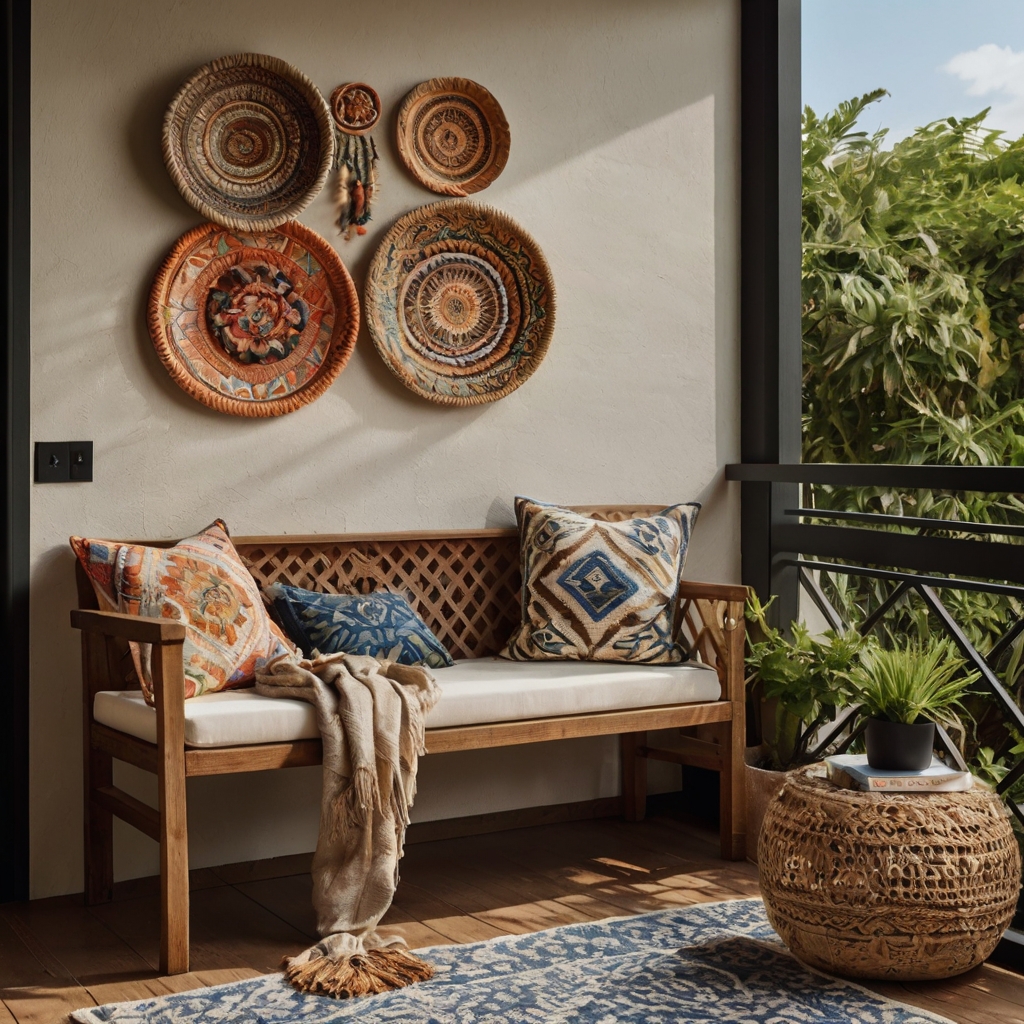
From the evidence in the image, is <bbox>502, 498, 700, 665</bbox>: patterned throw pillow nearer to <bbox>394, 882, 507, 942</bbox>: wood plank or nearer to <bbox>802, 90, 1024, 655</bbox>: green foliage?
<bbox>394, 882, 507, 942</bbox>: wood plank

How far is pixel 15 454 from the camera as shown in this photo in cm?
316

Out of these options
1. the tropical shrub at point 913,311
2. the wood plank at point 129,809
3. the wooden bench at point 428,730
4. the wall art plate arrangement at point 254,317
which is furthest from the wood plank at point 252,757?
the tropical shrub at point 913,311

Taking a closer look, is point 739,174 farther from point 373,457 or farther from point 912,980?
point 912,980

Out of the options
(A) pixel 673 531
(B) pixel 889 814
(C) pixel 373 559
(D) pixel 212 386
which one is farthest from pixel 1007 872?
(D) pixel 212 386

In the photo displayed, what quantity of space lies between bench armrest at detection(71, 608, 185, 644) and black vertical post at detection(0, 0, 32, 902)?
0.20 metres

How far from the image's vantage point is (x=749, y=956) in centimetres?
275

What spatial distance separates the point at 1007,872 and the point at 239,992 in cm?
164

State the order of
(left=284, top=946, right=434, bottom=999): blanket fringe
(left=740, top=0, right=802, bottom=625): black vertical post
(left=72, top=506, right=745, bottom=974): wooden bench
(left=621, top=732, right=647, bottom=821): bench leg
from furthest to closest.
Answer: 1. (left=740, top=0, right=802, bottom=625): black vertical post
2. (left=621, top=732, right=647, bottom=821): bench leg
3. (left=72, top=506, right=745, bottom=974): wooden bench
4. (left=284, top=946, right=434, bottom=999): blanket fringe

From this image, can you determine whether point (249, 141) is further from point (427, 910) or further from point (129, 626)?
point (427, 910)

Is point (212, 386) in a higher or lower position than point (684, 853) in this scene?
higher

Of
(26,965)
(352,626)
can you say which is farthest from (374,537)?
(26,965)

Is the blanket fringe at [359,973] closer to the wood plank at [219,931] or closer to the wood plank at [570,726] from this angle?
the wood plank at [219,931]

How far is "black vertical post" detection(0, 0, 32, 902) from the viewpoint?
3.13 meters

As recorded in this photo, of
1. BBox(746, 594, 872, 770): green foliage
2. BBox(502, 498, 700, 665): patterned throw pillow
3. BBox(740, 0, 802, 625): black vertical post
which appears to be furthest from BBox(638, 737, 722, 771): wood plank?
Result: BBox(740, 0, 802, 625): black vertical post
